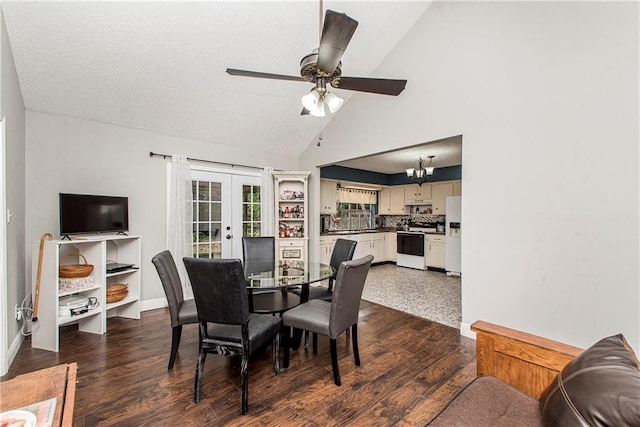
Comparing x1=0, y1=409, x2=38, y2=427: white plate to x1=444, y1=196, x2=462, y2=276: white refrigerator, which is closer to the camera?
x1=0, y1=409, x2=38, y2=427: white plate

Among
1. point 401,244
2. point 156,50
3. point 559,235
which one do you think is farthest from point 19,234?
point 401,244

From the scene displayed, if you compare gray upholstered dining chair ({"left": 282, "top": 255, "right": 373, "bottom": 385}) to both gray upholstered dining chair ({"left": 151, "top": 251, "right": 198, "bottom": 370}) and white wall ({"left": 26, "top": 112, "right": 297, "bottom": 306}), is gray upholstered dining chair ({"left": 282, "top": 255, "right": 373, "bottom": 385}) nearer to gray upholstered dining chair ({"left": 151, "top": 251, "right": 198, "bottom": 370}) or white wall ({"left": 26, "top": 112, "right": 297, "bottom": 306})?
gray upholstered dining chair ({"left": 151, "top": 251, "right": 198, "bottom": 370})

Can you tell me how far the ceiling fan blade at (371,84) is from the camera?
7.30 ft

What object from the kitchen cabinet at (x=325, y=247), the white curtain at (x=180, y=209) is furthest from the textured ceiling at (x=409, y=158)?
the white curtain at (x=180, y=209)

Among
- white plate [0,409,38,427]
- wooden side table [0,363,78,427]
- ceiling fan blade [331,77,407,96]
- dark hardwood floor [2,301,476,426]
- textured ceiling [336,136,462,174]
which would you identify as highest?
textured ceiling [336,136,462,174]

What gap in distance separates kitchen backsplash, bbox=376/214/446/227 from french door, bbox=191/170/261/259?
4.41 meters

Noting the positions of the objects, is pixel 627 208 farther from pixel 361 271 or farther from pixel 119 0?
pixel 119 0

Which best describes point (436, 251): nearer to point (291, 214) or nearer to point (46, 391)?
point (291, 214)

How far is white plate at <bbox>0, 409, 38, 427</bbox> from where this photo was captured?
3.30 ft

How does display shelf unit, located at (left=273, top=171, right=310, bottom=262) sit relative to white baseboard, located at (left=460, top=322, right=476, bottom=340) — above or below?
above

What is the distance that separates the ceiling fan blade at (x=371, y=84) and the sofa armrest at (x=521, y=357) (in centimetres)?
185

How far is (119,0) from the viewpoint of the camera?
2.39 m

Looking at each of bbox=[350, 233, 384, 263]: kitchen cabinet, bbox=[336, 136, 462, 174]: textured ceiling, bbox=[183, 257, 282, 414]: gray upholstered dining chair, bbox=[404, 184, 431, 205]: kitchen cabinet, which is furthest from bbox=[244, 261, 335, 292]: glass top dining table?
bbox=[404, 184, 431, 205]: kitchen cabinet

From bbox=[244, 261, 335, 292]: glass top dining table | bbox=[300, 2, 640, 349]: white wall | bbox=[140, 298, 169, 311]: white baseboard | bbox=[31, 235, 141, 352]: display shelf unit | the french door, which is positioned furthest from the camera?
the french door
